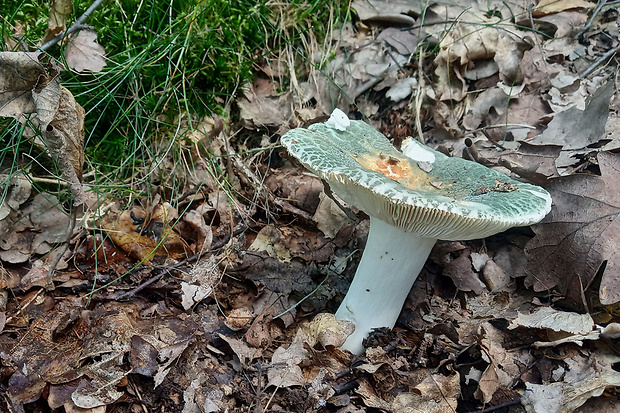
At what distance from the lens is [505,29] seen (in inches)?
164

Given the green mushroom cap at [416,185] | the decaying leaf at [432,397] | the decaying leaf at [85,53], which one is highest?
the decaying leaf at [85,53]

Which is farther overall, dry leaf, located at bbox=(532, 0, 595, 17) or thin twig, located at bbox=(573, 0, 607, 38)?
dry leaf, located at bbox=(532, 0, 595, 17)

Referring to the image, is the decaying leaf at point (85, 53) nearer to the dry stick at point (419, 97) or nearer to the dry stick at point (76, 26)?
the dry stick at point (76, 26)

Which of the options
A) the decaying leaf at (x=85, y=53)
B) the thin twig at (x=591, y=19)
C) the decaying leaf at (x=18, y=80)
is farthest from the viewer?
the thin twig at (x=591, y=19)

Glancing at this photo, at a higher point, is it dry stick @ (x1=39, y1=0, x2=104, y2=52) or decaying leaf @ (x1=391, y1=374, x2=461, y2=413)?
dry stick @ (x1=39, y1=0, x2=104, y2=52)

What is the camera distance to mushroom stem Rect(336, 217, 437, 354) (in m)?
2.69

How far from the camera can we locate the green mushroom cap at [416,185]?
2182mm

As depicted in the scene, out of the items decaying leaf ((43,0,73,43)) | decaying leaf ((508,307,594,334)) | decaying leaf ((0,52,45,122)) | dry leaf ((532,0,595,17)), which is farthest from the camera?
dry leaf ((532,0,595,17))

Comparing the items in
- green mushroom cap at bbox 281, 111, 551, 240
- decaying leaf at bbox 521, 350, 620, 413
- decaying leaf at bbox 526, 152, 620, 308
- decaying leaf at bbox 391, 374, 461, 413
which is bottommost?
decaying leaf at bbox 391, 374, 461, 413

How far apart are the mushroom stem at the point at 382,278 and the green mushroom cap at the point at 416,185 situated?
0.47 feet

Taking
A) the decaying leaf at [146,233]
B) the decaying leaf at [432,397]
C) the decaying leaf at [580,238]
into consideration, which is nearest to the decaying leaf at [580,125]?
the decaying leaf at [580,238]

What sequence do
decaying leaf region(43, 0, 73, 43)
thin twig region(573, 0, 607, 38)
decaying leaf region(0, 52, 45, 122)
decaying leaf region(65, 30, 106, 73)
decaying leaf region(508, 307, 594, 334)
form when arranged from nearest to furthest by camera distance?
decaying leaf region(508, 307, 594, 334), decaying leaf region(0, 52, 45, 122), decaying leaf region(43, 0, 73, 43), decaying leaf region(65, 30, 106, 73), thin twig region(573, 0, 607, 38)

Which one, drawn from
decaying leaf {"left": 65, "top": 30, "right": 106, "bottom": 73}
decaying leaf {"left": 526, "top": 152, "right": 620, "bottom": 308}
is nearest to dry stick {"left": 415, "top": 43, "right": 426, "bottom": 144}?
decaying leaf {"left": 526, "top": 152, "right": 620, "bottom": 308}

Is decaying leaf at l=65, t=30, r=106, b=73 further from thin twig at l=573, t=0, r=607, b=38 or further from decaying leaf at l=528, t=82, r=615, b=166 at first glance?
thin twig at l=573, t=0, r=607, b=38
